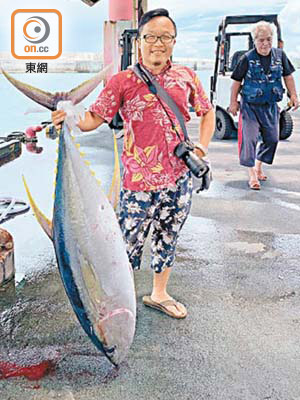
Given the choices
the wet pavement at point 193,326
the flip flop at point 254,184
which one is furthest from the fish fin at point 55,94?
the flip flop at point 254,184

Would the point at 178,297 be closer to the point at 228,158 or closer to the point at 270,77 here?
the point at 270,77

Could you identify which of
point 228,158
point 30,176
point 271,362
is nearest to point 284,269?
point 271,362

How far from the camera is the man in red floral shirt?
85.5 inches

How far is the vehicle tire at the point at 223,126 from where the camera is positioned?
30.1 feet

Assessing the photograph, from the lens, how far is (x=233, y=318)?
2633 mm

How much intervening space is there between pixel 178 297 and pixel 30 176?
349 centimetres

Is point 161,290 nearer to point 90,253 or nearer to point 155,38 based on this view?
point 90,253

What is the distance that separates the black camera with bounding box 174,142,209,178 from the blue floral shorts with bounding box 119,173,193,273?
140 mm

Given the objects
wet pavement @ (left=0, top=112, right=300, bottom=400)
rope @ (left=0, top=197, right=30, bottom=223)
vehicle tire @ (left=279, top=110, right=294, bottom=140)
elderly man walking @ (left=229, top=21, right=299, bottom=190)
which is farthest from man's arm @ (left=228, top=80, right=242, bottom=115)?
vehicle tire @ (left=279, top=110, right=294, bottom=140)

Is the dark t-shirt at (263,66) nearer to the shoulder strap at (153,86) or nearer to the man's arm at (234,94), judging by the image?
the man's arm at (234,94)

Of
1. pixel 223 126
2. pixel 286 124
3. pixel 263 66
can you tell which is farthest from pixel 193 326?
pixel 286 124

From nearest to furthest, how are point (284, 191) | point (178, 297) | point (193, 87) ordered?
point (193, 87) → point (178, 297) → point (284, 191)

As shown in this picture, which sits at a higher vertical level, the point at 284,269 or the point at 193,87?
the point at 193,87

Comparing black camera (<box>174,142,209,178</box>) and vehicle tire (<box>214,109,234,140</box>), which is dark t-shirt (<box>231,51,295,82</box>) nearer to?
black camera (<box>174,142,209,178</box>)
